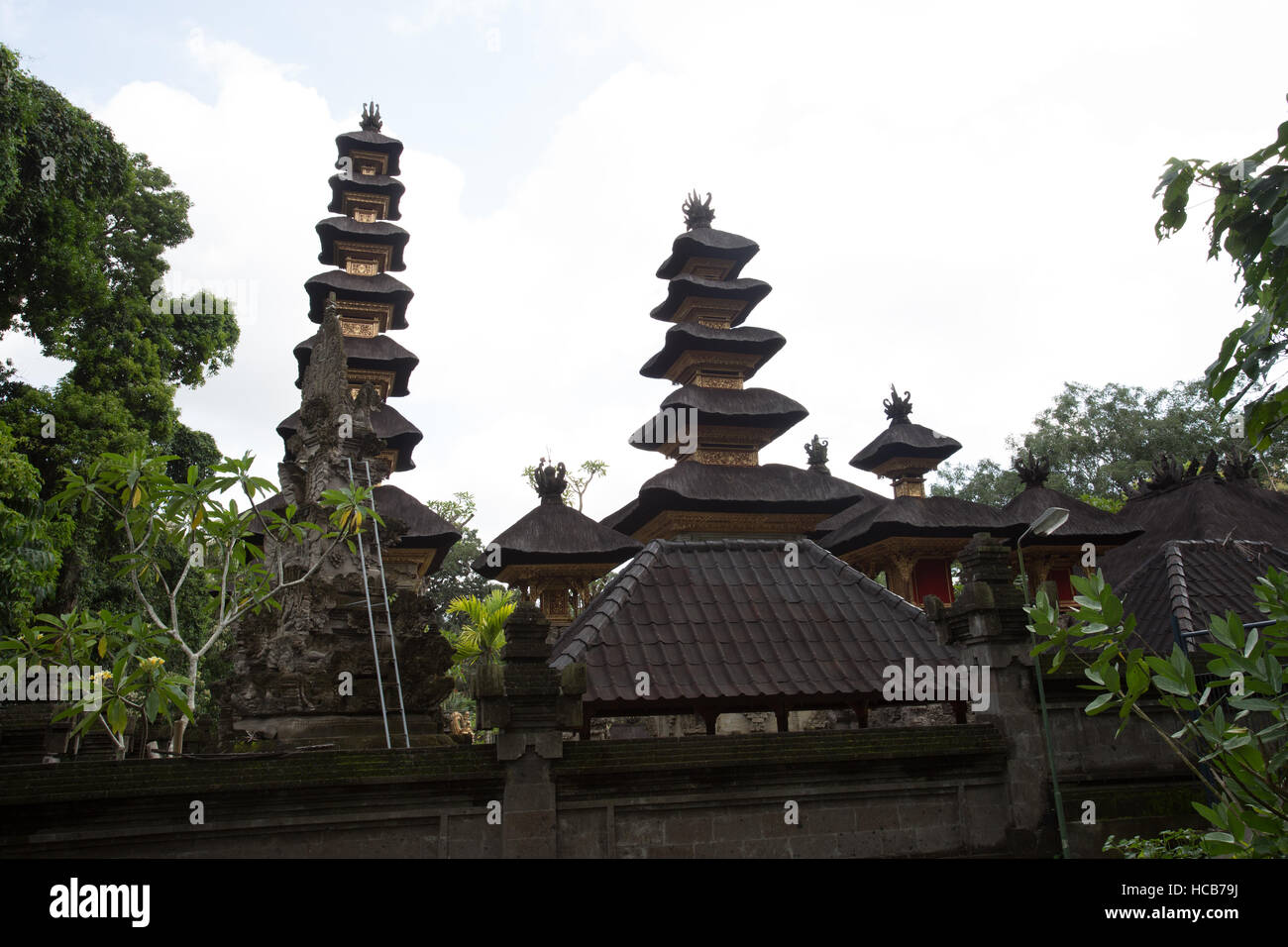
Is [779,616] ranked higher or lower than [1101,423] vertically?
lower

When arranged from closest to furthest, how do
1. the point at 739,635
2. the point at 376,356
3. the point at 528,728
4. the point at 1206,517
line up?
the point at 528,728 < the point at 739,635 < the point at 1206,517 < the point at 376,356

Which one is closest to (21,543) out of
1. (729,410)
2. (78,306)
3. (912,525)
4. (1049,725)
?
(78,306)

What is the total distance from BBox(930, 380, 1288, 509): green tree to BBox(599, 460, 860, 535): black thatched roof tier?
24.8 m

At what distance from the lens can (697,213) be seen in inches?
1254

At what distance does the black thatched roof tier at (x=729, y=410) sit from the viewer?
26656 mm

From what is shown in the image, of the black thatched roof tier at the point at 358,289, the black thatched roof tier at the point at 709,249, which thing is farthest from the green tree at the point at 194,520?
the black thatched roof tier at the point at 709,249

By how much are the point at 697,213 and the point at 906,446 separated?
37.1 feet

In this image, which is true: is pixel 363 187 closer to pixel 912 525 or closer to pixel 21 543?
pixel 21 543

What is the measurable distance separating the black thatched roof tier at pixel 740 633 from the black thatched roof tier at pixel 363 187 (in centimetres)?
2633
